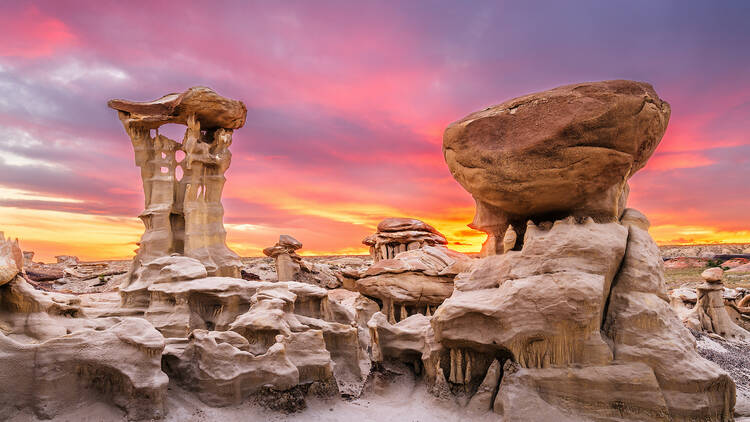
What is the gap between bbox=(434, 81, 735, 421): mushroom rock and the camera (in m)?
6.23

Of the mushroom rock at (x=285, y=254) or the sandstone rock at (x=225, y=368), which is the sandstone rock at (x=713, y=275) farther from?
the mushroom rock at (x=285, y=254)

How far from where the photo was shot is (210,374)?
7.25 m

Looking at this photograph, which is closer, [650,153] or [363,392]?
[650,153]

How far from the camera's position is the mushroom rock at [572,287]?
20.4 ft

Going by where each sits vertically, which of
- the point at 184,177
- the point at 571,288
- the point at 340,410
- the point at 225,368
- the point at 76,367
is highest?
the point at 184,177

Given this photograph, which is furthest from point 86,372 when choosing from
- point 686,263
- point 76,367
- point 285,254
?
point 686,263

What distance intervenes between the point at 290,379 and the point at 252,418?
95 cm

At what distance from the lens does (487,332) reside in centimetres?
702

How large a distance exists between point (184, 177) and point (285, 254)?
31.3ft

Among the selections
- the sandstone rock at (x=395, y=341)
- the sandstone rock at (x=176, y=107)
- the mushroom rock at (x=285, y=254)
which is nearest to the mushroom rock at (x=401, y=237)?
the mushroom rock at (x=285, y=254)

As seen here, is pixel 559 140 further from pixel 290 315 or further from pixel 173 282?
pixel 173 282

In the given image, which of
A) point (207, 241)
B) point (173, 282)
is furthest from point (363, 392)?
point (207, 241)

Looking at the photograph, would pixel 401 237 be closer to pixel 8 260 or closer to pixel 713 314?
pixel 713 314

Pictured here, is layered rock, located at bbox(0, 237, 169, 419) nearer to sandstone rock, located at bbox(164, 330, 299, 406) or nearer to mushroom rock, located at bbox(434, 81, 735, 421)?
sandstone rock, located at bbox(164, 330, 299, 406)
